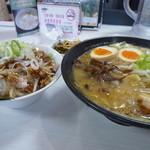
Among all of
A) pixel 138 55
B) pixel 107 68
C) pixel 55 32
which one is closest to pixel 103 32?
pixel 55 32

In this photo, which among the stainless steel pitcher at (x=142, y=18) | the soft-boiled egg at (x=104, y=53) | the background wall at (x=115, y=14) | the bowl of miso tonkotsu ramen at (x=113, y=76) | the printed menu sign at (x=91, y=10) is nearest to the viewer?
the bowl of miso tonkotsu ramen at (x=113, y=76)

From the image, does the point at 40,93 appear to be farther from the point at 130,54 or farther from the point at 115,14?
the point at 115,14

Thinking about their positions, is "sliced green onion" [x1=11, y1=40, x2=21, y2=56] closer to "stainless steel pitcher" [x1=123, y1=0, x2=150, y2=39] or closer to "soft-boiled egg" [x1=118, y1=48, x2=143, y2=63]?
"soft-boiled egg" [x1=118, y1=48, x2=143, y2=63]

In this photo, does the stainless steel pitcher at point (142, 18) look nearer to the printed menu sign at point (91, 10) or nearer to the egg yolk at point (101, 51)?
the printed menu sign at point (91, 10)

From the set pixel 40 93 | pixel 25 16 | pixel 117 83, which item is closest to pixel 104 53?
pixel 117 83

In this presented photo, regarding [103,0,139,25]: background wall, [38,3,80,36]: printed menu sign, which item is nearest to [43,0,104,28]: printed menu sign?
[38,3,80,36]: printed menu sign

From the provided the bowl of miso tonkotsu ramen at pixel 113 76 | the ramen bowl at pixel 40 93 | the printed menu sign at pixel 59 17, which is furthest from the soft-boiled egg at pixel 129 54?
the printed menu sign at pixel 59 17
